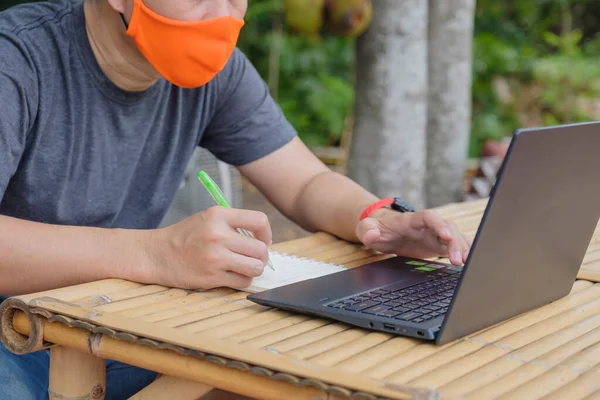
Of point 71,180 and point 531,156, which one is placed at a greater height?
point 531,156

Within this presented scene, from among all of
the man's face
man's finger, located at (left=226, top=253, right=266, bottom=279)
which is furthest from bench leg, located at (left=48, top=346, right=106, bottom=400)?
the man's face

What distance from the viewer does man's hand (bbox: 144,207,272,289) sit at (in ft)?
A: 4.00

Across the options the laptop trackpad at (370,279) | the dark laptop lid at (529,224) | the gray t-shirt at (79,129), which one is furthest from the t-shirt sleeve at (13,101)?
the dark laptop lid at (529,224)

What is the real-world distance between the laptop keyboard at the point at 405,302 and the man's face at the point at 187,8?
630 millimetres

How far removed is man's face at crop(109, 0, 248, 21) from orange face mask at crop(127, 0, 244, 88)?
11mm

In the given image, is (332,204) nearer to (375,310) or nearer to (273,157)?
(273,157)

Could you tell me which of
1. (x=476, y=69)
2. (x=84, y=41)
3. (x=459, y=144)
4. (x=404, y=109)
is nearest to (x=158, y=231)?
(x=84, y=41)

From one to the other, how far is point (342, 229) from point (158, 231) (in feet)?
1.52

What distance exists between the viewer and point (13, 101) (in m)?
1.42

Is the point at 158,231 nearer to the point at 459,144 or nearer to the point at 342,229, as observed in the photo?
the point at 342,229

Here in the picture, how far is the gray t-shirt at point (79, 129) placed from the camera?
4.83 ft

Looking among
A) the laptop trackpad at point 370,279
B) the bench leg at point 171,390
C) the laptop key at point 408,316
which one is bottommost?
the bench leg at point 171,390

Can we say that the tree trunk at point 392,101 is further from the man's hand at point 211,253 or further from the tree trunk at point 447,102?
Result: the man's hand at point 211,253

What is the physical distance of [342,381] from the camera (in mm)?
861
